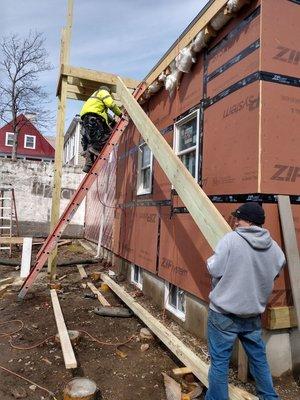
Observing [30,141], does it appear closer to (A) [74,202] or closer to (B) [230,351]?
(A) [74,202]

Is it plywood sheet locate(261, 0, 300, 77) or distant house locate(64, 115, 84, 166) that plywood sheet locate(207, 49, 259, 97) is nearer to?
plywood sheet locate(261, 0, 300, 77)

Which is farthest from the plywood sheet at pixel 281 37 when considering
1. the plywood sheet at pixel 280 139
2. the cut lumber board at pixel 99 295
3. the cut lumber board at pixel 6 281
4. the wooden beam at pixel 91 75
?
the cut lumber board at pixel 6 281

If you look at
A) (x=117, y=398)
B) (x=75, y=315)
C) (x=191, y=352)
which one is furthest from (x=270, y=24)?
(x=75, y=315)

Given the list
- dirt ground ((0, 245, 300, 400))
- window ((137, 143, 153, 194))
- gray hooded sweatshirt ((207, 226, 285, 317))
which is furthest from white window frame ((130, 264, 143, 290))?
gray hooded sweatshirt ((207, 226, 285, 317))

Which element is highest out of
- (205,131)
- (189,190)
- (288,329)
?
(205,131)

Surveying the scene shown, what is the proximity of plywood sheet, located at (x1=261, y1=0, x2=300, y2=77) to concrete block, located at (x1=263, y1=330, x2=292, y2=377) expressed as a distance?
9.30 ft

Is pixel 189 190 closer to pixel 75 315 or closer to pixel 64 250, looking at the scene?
pixel 75 315

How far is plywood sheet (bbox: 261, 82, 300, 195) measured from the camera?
12.7 ft

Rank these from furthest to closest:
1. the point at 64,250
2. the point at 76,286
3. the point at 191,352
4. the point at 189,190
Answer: the point at 64,250
the point at 76,286
the point at 191,352
the point at 189,190

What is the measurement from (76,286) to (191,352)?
4.48m

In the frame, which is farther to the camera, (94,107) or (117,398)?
(94,107)

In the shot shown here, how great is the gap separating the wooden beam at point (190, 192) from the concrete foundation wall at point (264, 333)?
124cm

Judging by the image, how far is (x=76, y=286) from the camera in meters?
8.23

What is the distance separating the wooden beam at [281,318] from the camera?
3.72m
